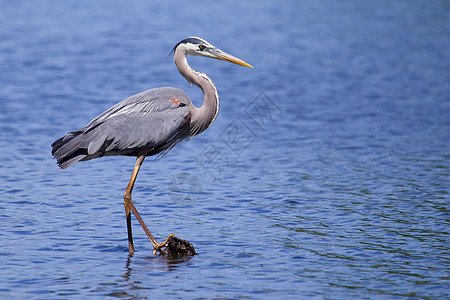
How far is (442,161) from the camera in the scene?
1280cm

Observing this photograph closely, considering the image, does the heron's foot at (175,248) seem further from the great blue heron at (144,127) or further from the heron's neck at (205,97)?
the heron's neck at (205,97)

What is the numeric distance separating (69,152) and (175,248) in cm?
178

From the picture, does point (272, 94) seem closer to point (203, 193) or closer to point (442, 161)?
point (442, 161)

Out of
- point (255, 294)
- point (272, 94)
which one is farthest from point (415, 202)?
point (272, 94)

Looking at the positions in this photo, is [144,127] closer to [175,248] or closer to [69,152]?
A: [69,152]

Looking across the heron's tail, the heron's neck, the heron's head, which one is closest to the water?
the heron's tail

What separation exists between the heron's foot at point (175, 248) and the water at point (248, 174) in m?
0.13

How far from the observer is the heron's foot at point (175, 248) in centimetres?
837

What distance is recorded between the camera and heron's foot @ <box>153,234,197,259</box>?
8.37 m

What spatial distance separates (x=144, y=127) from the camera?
29.4ft

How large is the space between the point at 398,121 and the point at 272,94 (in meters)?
3.55

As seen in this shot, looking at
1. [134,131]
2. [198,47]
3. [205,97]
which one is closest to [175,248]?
[134,131]

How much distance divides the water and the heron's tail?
3.21 feet

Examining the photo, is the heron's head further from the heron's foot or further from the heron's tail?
the heron's foot
